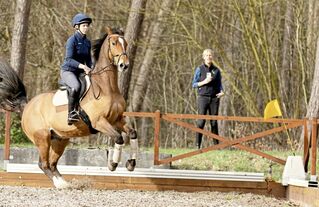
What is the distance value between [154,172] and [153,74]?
2041cm

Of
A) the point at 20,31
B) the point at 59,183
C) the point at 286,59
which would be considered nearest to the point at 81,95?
the point at 59,183

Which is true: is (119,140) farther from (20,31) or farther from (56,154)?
(20,31)

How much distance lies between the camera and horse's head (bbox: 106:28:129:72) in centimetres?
1362

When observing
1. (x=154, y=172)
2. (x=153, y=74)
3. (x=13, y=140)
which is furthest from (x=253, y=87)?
(x=154, y=172)

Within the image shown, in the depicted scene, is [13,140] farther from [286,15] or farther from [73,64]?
[286,15]

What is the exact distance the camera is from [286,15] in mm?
28812

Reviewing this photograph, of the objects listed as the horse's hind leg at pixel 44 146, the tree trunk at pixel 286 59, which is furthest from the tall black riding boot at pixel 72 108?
the tree trunk at pixel 286 59

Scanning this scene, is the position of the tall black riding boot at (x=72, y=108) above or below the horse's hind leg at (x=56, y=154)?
above

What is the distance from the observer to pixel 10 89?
15.4 metres

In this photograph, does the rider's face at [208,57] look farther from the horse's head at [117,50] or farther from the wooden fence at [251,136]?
the horse's head at [117,50]

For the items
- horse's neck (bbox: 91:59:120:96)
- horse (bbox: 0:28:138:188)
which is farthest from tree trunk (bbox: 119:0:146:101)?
horse's neck (bbox: 91:59:120:96)

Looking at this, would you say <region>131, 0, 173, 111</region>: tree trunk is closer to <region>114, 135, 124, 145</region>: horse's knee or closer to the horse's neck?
the horse's neck

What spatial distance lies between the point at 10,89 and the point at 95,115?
206 centimetres

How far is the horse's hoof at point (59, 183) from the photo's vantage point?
570 inches
